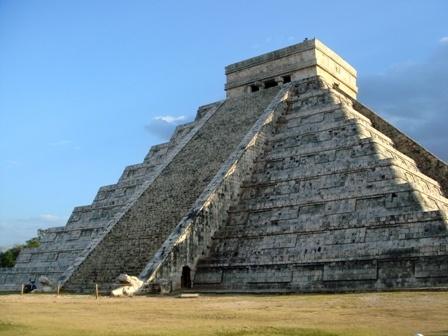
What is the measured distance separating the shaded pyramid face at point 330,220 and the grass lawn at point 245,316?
1.46 m

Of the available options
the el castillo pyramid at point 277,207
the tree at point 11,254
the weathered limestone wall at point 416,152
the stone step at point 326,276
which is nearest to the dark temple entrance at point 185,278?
the el castillo pyramid at point 277,207

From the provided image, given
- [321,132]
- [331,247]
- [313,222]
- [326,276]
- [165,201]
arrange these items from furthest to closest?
[165,201] → [321,132] → [313,222] → [331,247] → [326,276]

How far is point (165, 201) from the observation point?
20891mm

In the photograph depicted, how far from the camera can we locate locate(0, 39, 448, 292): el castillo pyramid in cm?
1460

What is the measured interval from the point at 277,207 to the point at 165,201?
17.1ft

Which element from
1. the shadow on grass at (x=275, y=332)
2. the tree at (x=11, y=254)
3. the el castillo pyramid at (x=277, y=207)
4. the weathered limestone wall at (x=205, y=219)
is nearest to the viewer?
the shadow on grass at (x=275, y=332)

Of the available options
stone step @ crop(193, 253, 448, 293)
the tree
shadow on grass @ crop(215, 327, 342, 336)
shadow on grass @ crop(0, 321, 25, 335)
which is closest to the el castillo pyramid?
stone step @ crop(193, 253, 448, 293)

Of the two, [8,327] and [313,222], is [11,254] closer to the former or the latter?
[313,222]

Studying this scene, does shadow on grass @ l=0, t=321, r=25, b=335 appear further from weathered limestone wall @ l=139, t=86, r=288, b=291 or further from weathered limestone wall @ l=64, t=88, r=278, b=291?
weathered limestone wall @ l=64, t=88, r=278, b=291

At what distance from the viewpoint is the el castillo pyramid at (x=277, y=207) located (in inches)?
575

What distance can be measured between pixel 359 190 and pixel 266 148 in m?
5.64

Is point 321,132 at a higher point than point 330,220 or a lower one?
higher

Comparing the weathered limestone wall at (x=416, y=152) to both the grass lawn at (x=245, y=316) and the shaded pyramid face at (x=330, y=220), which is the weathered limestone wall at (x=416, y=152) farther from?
the grass lawn at (x=245, y=316)

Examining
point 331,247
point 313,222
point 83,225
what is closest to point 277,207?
point 313,222
